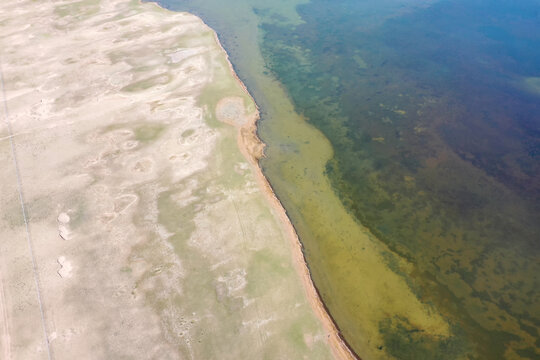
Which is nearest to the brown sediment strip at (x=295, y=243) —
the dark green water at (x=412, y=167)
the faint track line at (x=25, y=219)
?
the dark green water at (x=412, y=167)

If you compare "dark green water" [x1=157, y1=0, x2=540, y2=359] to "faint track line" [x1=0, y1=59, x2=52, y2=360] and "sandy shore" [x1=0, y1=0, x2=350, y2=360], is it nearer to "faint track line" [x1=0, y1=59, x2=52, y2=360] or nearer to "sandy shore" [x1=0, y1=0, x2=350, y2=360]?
"sandy shore" [x1=0, y1=0, x2=350, y2=360]

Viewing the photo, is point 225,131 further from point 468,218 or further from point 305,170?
point 468,218

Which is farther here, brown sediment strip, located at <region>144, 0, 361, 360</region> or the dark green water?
the dark green water

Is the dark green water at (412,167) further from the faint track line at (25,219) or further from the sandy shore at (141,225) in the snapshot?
the faint track line at (25,219)

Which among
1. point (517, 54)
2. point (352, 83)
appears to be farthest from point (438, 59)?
point (352, 83)

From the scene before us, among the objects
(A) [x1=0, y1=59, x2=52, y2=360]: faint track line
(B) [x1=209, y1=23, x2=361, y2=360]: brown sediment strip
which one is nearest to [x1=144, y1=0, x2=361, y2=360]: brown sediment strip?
(B) [x1=209, y1=23, x2=361, y2=360]: brown sediment strip
